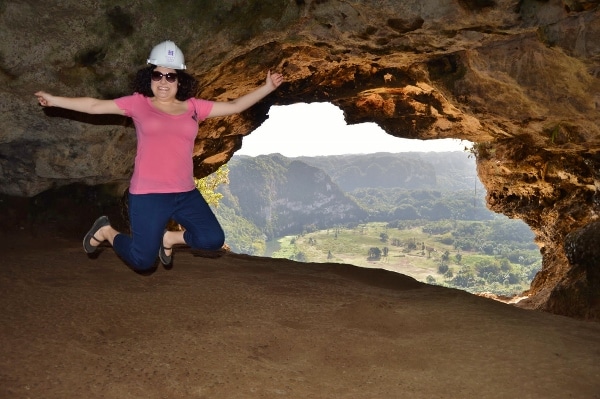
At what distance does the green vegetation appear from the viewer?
118 m

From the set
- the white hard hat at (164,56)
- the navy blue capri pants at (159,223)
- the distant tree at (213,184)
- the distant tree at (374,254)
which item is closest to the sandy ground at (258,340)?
the navy blue capri pants at (159,223)

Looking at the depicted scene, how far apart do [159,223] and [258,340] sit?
1551 millimetres

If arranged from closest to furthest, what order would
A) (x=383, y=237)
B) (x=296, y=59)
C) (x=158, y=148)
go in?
1. (x=158, y=148)
2. (x=296, y=59)
3. (x=383, y=237)

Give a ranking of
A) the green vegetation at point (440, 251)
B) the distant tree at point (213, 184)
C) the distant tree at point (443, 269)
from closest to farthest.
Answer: the distant tree at point (213, 184), the green vegetation at point (440, 251), the distant tree at point (443, 269)

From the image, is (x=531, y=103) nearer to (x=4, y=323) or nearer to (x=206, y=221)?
(x=206, y=221)

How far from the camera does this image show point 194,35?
7309 millimetres

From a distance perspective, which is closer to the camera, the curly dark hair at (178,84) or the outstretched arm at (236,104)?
the curly dark hair at (178,84)

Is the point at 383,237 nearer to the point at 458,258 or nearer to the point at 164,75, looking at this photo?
the point at 458,258

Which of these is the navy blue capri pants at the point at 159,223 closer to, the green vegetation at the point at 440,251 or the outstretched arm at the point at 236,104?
the outstretched arm at the point at 236,104

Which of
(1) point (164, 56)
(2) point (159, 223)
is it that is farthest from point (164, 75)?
(2) point (159, 223)

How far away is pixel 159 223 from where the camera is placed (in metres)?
4.67

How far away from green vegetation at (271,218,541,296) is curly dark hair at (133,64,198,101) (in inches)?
4246

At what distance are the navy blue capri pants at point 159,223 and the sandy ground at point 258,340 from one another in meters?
0.55

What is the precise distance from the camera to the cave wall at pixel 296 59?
676cm
